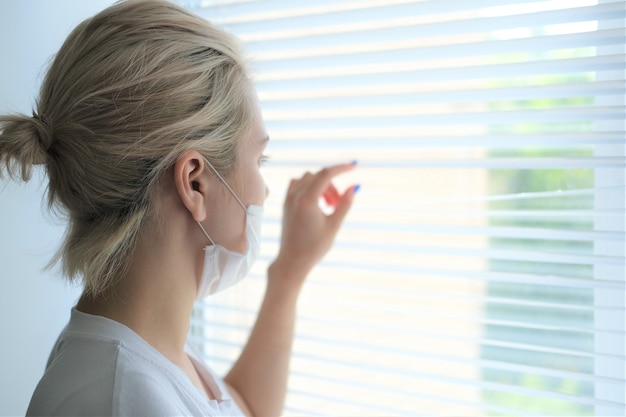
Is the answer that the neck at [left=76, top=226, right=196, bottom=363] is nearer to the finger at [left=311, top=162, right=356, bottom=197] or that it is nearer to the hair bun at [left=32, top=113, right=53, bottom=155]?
the hair bun at [left=32, top=113, right=53, bottom=155]

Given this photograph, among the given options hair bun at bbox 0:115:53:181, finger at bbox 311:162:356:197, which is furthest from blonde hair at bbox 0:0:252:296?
finger at bbox 311:162:356:197

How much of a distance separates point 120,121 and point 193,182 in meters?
0.15

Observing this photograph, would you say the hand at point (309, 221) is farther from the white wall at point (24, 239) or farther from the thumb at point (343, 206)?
the white wall at point (24, 239)

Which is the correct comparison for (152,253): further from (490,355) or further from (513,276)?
(490,355)

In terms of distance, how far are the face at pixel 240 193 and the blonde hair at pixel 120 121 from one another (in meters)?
0.04

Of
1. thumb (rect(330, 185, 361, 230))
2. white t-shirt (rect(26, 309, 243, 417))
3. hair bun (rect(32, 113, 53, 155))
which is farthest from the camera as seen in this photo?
thumb (rect(330, 185, 361, 230))

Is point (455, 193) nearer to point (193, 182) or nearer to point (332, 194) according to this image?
point (332, 194)

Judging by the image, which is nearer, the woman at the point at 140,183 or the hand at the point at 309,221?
the woman at the point at 140,183

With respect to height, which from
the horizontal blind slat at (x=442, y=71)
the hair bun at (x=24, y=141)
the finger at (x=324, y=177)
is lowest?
the finger at (x=324, y=177)

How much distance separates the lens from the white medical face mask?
41.2 inches

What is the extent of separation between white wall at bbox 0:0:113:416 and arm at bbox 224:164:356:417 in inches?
18.1

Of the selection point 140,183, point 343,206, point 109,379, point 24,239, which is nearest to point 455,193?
point 343,206

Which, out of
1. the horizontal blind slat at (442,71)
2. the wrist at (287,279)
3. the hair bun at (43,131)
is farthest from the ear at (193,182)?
the horizontal blind slat at (442,71)

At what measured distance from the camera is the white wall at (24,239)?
129 centimetres
